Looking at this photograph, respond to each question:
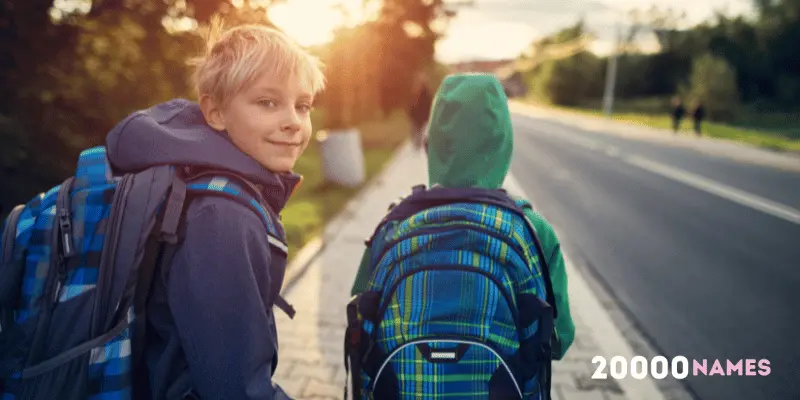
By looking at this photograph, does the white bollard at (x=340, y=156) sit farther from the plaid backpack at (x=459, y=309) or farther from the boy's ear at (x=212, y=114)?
the boy's ear at (x=212, y=114)

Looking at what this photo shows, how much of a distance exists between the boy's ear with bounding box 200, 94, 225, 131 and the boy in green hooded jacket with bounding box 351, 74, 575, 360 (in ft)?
2.36

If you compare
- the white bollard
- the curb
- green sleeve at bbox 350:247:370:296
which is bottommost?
the curb

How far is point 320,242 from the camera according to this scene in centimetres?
629

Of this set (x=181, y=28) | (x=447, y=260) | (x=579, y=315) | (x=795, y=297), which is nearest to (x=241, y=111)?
(x=447, y=260)

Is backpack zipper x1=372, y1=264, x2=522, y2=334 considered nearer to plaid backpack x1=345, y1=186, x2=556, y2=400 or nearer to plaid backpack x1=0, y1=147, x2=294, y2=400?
plaid backpack x1=345, y1=186, x2=556, y2=400

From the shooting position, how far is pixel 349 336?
1714mm

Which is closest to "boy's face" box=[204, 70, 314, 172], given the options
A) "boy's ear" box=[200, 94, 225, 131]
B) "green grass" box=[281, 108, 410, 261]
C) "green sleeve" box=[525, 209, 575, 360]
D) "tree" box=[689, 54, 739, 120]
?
"boy's ear" box=[200, 94, 225, 131]

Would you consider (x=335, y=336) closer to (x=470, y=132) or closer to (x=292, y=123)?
(x=470, y=132)

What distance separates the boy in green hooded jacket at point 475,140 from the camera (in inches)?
68.1

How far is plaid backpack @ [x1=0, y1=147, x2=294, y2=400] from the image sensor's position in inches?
46.6

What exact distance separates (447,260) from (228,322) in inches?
26.0

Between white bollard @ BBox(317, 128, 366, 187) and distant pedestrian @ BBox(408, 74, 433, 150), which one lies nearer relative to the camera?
white bollard @ BBox(317, 128, 366, 187)

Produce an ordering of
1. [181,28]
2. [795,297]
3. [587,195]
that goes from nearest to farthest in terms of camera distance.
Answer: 1. [795,297]
2. [181,28]
3. [587,195]

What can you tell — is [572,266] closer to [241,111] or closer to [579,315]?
[579,315]
